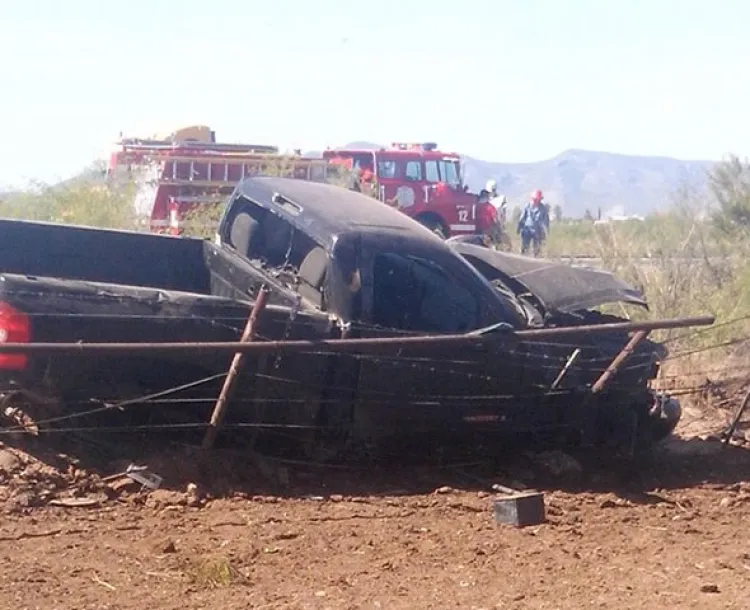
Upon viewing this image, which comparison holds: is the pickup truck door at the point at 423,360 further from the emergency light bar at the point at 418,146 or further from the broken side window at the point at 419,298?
the emergency light bar at the point at 418,146

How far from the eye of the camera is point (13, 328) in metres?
6.93

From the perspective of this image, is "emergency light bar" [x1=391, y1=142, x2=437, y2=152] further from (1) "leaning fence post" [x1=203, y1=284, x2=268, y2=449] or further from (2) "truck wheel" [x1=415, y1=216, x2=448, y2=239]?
(1) "leaning fence post" [x1=203, y1=284, x2=268, y2=449]

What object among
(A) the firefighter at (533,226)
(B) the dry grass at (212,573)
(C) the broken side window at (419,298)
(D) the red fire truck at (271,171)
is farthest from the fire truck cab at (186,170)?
(B) the dry grass at (212,573)

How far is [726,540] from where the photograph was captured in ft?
23.2

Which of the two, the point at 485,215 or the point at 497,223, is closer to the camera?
the point at 497,223

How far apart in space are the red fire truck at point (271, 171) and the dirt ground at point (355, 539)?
42.7 ft

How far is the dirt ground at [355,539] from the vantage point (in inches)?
224

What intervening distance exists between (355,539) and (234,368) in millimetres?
1252

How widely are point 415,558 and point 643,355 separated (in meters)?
3.12

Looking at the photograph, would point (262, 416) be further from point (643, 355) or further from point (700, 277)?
point (700, 277)

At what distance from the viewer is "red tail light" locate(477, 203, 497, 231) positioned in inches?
1031

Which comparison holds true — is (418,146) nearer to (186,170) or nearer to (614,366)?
(186,170)

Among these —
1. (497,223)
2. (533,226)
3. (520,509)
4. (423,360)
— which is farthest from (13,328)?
(497,223)

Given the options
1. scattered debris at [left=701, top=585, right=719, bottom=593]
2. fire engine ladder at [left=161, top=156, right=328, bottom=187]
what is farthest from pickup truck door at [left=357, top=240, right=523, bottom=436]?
fire engine ladder at [left=161, top=156, right=328, bottom=187]
